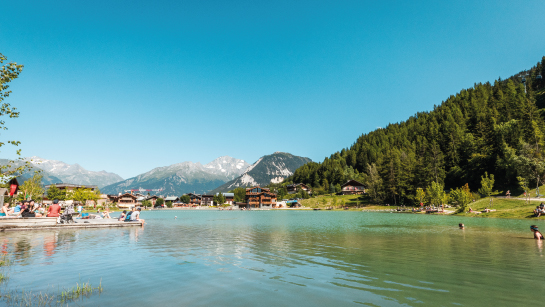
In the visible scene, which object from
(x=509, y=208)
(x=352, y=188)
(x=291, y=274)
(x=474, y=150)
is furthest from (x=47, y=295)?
(x=352, y=188)

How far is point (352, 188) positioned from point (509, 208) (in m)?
105

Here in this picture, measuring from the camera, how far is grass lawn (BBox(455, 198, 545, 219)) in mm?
46531

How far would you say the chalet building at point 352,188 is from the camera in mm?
155125

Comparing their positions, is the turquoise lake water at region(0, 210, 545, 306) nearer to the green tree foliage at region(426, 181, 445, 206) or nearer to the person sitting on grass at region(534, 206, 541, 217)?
the person sitting on grass at region(534, 206, 541, 217)

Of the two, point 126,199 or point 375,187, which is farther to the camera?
point 126,199

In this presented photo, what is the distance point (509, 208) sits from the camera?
173 feet

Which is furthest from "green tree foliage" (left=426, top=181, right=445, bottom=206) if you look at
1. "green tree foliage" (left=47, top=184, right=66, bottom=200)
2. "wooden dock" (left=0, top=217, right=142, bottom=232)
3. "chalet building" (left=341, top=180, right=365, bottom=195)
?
"green tree foliage" (left=47, top=184, right=66, bottom=200)

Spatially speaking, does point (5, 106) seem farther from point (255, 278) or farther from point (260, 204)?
point (260, 204)

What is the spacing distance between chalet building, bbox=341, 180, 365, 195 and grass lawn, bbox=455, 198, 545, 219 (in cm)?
9237

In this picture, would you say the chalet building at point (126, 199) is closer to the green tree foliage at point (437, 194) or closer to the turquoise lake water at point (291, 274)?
the green tree foliage at point (437, 194)

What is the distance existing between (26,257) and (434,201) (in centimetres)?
8263

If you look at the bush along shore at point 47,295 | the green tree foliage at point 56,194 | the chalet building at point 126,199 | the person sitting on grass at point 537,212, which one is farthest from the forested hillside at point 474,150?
the chalet building at point 126,199

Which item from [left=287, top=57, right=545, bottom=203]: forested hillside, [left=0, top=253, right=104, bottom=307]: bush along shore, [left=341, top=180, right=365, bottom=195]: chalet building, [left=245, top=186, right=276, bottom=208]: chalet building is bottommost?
[left=245, top=186, right=276, bottom=208]: chalet building

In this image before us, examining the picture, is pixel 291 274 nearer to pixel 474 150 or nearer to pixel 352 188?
pixel 474 150
